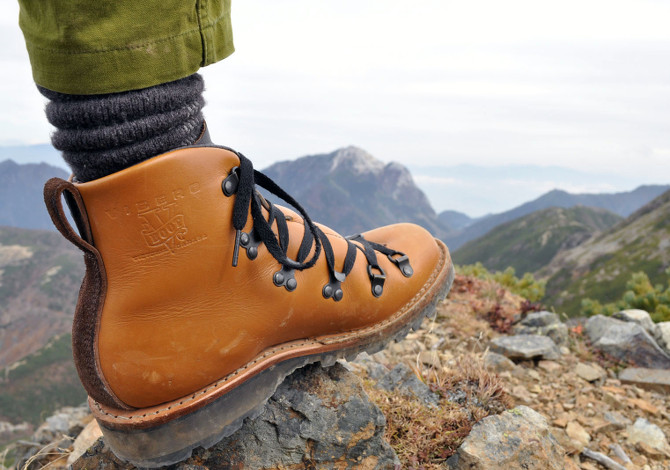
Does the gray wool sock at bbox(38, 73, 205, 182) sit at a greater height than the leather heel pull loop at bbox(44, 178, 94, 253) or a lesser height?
greater

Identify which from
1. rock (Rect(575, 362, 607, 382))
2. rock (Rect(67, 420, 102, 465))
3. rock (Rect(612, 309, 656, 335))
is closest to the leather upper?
rock (Rect(67, 420, 102, 465))

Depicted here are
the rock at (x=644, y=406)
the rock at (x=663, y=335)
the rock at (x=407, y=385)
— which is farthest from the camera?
the rock at (x=663, y=335)

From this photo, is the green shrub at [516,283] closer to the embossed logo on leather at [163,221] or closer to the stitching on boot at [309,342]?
the stitching on boot at [309,342]

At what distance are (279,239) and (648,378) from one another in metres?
3.84

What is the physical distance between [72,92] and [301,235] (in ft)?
3.51

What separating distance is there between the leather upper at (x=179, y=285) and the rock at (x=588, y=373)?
3016 millimetres

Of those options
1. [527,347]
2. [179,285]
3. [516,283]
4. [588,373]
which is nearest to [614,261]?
[516,283]

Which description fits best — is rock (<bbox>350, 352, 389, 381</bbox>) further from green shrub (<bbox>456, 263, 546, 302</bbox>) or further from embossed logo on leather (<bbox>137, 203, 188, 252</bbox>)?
green shrub (<bbox>456, 263, 546, 302</bbox>)

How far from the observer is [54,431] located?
4.77 metres

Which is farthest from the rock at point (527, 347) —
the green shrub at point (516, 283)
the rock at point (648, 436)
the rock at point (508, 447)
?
the green shrub at point (516, 283)

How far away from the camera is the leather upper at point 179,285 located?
170 centimetres

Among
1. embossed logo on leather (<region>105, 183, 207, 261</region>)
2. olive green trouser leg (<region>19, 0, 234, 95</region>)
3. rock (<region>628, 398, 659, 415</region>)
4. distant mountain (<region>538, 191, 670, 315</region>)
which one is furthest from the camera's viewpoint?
distant mountain (<region>538, 191, 670, 315</region>)

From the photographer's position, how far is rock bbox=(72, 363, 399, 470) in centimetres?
215

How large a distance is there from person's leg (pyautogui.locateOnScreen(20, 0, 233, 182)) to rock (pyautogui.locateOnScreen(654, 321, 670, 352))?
524 cm
